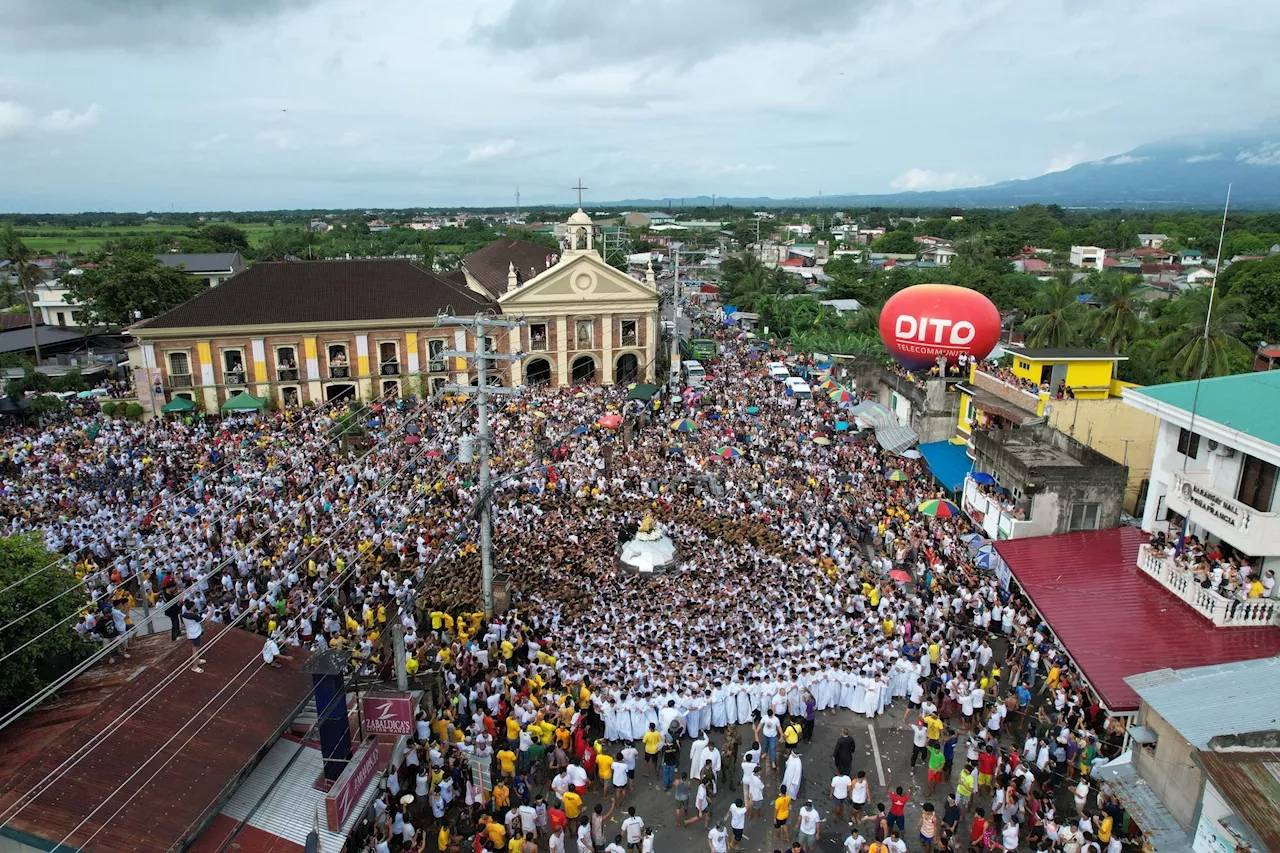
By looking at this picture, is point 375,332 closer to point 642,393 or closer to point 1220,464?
point 642,393

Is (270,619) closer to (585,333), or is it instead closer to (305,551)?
(305,551)

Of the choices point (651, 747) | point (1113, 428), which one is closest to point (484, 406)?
point (651, 747)

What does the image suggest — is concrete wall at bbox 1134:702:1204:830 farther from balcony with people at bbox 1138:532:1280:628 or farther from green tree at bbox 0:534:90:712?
green tree at bbox 0:534:90:712

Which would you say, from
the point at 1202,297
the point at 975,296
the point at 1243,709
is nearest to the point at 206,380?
the point at 975,296

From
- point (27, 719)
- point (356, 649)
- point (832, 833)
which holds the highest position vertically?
point (27, 719)

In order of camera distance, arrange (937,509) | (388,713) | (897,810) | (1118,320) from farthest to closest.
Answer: (1118,320) < (937,509) < (388,713) < (897,810)

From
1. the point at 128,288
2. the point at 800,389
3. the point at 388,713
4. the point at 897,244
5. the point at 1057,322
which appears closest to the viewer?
the point at 388,713

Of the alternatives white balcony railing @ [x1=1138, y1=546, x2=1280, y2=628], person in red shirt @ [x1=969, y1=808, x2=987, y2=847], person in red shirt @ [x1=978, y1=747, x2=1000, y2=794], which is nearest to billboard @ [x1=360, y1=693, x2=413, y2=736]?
person in red shirt @ [x1=969, y1=808, x2=987, y2=847]

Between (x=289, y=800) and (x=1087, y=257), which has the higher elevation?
(x=1087, y=257)

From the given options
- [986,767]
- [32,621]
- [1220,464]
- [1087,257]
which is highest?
[1220,464]
